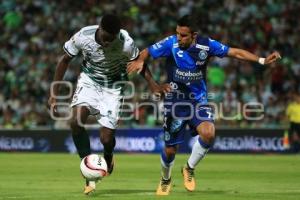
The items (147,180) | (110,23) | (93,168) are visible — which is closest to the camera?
(110,23)

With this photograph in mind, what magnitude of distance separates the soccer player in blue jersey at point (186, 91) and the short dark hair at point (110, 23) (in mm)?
1032

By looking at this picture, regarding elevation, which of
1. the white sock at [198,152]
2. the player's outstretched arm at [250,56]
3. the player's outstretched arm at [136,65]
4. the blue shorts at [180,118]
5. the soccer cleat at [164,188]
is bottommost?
the soccer cleat at [164,188]

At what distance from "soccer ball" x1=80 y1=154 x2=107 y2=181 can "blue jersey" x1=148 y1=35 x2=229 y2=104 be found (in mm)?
1797

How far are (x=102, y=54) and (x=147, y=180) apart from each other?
4290mm

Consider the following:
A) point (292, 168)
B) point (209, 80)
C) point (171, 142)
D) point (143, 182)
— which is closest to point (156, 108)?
point (209, 80)

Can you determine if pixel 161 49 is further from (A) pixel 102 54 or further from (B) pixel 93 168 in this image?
(B) pixel 93 168

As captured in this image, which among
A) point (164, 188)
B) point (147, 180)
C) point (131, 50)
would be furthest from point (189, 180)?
point (147, 180)

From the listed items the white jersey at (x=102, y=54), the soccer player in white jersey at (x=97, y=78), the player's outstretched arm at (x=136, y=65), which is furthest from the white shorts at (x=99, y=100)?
the player's outstretched arm at (x=136, y=65)

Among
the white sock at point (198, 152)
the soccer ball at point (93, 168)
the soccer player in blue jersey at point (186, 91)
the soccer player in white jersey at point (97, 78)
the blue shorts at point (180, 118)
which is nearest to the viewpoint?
the soccer ball at point (93, 168)

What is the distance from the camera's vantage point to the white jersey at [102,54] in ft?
40.0

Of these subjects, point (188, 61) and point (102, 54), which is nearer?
point (102, 54)

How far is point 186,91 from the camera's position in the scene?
1275 centimetres

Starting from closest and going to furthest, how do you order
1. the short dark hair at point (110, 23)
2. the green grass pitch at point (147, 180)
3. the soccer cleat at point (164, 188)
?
the short dark hair at point (110, 23), the green grass pitch at point (147, 180), the soccer cleat at point (164, 188)

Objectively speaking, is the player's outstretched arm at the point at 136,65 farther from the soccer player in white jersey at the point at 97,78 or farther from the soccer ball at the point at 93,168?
the soccer ball at the point at 93,168
